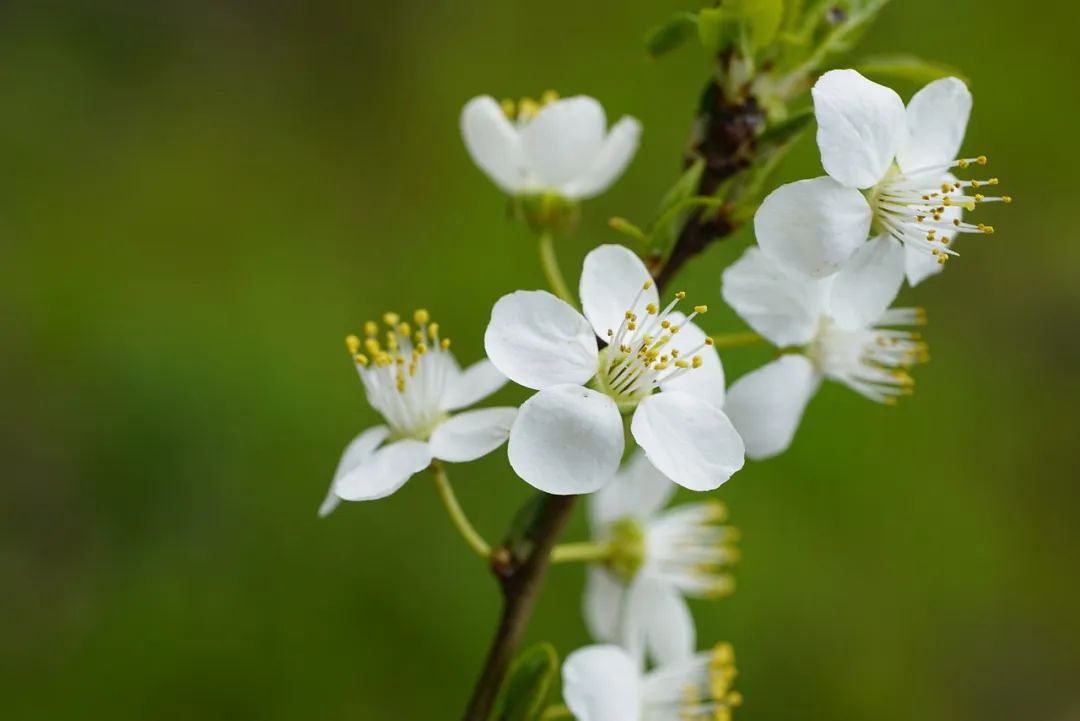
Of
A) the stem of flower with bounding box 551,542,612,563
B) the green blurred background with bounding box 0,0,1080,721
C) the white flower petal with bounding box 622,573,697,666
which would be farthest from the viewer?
the green blurred background with bounding box 0,0,1080,721

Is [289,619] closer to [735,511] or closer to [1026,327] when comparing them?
[735,511]

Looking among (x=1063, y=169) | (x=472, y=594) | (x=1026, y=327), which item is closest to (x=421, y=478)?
(x=472, y=594)

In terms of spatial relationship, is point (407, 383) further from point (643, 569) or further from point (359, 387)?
point (359, 387)

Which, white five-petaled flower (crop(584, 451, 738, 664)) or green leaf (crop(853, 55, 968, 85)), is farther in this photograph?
white five-petaled flower (crop(584, 451, 738, 664))

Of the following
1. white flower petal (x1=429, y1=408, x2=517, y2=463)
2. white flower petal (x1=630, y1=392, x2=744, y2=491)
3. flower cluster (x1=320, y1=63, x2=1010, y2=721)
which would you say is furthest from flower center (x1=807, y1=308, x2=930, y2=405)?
white flower petal (x1=429, y1=408, x2=517, y2=463)

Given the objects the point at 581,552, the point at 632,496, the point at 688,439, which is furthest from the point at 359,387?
the point at 688,439

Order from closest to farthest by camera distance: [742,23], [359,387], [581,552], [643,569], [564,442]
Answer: [564,442] → [742,23] → [581,552] → [643,569] → [359,387]

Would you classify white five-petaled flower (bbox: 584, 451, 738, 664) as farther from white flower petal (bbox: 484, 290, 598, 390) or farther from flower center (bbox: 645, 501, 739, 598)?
white flower petal (bbox: 484, 290, 598, 390)

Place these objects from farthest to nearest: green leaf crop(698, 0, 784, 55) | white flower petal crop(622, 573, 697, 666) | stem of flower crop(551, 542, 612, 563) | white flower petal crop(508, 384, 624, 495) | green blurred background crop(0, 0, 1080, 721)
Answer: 1. green blurred background crop(0, 0, 1080, 721)
2. white flower petal crop(622, 573, 697, 666)
3. stem of flower crop(551, 542, 612, 563)
4. green leaf crop(698, 0, 784, 55)
5. white flower petal crop(508, 384, 624, 495)
